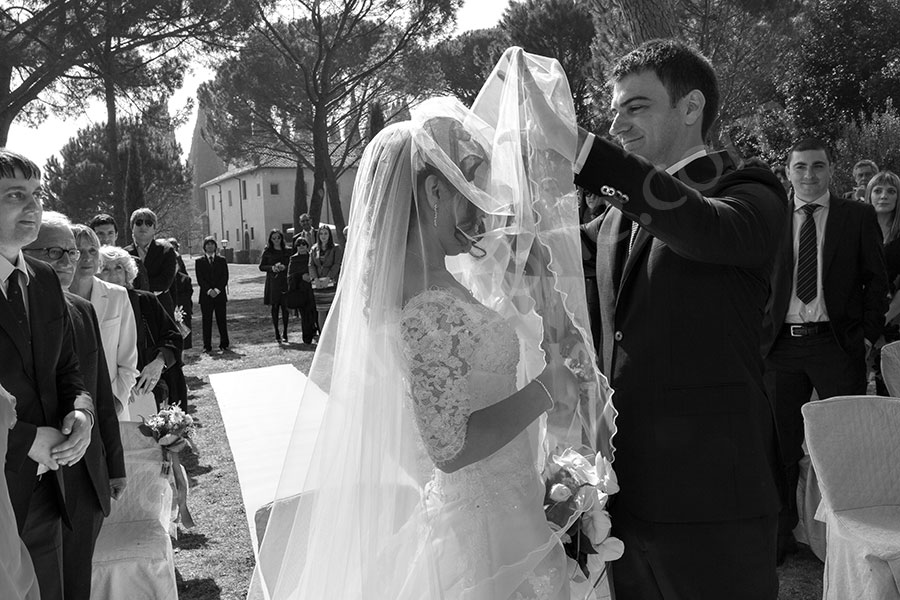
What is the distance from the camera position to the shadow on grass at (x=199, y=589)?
12.9 feet

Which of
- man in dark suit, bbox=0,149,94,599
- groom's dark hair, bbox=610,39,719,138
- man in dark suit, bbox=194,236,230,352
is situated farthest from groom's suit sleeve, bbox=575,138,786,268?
man in dark suit, bbox=194,236,230,352

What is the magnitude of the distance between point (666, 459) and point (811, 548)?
102 inches

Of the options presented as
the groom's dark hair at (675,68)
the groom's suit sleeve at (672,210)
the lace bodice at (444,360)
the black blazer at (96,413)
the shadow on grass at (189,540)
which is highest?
the groom's dark hair at (675,68)

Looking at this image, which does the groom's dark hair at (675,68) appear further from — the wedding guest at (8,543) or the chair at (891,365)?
the chair at (891,365)

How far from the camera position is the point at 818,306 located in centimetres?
404

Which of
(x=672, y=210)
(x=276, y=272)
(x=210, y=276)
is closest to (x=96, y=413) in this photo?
(x=672, y=210)

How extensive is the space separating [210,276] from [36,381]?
31.4 ft

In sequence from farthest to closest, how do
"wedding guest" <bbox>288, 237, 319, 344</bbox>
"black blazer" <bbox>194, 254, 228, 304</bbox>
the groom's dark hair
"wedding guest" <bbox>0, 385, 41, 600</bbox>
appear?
"wedding guest" <bbox>288, 237, 319, 344</bbox>, "black blazer" <bbox>194, 254, 228, 304</bbox>, the groom's dark hair, "wedding guest" <bbox>0, 385, 41, 600</bbox>

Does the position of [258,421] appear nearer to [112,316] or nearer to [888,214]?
[112,316]

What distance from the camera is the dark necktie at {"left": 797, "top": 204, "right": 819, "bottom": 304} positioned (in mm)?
4066

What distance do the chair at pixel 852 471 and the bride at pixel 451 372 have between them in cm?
158

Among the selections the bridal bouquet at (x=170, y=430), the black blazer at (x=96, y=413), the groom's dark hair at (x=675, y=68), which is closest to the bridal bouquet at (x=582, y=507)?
the groom's dark hair at (x=675, y=68)

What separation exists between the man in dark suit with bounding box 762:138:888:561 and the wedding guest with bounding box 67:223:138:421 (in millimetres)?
3567

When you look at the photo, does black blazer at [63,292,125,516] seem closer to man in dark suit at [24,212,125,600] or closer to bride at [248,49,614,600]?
man in dark suit at [24,212,125,600]
